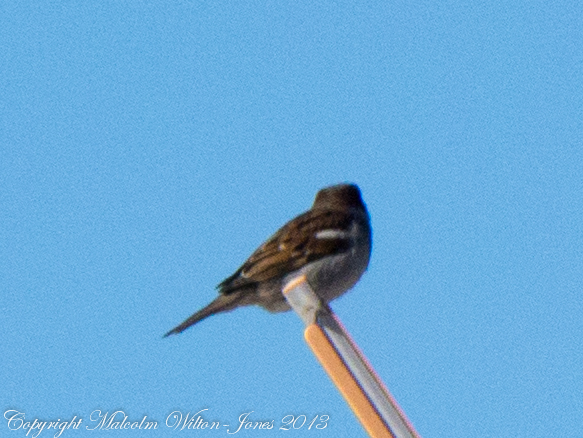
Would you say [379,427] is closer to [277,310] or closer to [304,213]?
[277,310]

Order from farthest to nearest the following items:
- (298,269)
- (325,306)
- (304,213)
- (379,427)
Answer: (304,213)
(298,269)
(325,306)
(379,427)

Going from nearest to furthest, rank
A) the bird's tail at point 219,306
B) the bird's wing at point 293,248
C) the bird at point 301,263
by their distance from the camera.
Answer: the bird's tail at point 219,306
the bird at point 301,263
the bird's wing at point 293,248

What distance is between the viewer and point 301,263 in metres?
11.3

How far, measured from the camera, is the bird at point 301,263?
11.2 meters

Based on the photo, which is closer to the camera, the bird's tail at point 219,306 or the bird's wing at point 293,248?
the bird's tail at point 219,306

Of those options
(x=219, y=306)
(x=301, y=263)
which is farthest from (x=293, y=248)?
(x=219, y=306)

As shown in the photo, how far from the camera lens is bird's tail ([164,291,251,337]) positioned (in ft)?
35.5

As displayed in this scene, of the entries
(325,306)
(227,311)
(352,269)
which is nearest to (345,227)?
(352,269)

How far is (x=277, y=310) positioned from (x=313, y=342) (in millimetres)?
5862

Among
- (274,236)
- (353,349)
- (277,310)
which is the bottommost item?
(353,349)

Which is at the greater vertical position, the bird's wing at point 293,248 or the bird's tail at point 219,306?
the bird's wing at point 293,248

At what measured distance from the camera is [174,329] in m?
10.6

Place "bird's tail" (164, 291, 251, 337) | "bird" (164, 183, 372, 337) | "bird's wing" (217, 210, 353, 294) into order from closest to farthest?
"bird's tail" (164, 291, 251, 337) → "bird" (164, 183, 372, 337) → "bird's wing" (217, 210, 353, 294)

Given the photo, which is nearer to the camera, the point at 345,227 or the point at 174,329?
the point at 174,329
